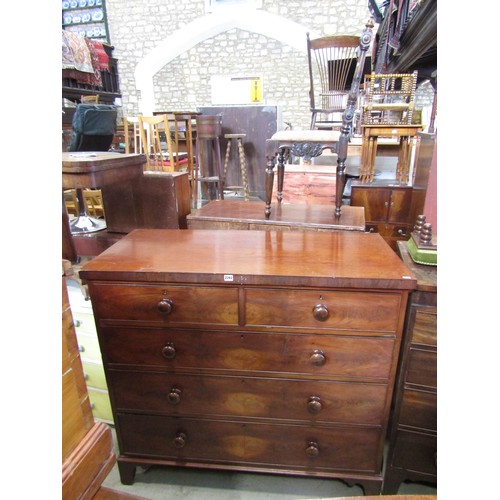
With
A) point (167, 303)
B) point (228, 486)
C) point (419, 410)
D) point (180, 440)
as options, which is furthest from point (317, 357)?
point (228, 486)

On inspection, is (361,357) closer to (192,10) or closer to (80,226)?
(80,226)

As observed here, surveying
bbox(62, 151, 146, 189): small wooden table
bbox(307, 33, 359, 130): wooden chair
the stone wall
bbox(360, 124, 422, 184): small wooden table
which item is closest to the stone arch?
the stone wall

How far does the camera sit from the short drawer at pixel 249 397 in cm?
119

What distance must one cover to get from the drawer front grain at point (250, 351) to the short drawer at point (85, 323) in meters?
0.40

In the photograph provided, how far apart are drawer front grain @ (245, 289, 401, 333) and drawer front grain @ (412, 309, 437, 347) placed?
0.07m

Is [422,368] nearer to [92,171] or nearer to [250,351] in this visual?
[250,351]

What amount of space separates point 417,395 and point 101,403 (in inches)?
56.8

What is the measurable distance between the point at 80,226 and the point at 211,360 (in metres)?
1.34

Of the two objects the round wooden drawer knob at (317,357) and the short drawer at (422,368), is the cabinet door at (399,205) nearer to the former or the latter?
the short drawer at (422,368)

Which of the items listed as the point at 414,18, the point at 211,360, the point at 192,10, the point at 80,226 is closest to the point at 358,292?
the point at 211,360

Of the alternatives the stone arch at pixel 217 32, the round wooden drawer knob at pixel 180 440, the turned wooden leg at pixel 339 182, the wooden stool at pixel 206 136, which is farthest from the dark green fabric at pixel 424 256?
the stone arch at pixel 217 32

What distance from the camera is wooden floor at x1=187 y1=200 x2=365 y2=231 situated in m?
1.63

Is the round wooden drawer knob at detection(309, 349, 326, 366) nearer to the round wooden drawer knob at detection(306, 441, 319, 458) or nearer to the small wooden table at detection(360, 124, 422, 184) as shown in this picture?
the round wooden drawer knob at detection(306, 441, 319, 458)
